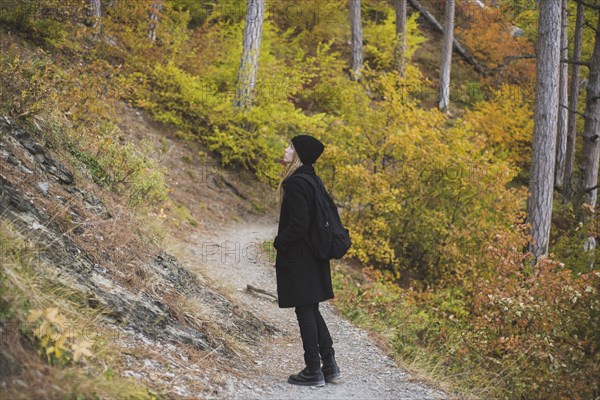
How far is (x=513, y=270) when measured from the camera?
8273 mm

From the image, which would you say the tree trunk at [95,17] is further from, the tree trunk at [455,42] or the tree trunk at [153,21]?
the tree trunk at [455,42]

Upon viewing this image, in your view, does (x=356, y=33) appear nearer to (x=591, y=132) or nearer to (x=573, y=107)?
(x=573, y=107)

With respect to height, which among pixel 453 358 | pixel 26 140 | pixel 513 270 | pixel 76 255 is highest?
pixel 26 140

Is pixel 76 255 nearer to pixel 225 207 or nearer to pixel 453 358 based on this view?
pixel 453 358

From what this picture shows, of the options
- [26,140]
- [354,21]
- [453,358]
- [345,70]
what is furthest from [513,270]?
[345,70]

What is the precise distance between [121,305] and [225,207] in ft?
26.9

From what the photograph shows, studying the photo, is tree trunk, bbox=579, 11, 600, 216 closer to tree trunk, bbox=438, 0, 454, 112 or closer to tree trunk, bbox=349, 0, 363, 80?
tree trunk, bbox=438, 0, 454, 112

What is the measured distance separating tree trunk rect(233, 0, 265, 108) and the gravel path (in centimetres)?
461

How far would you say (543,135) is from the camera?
10.5 metres

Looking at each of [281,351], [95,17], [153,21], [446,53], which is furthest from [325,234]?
[446,53]

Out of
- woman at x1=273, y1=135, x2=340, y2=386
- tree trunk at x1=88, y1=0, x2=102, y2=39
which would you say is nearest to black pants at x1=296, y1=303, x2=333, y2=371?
woman at x1=273, y1=135, x2=340, y2=386

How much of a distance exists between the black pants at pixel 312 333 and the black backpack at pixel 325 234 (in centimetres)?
46

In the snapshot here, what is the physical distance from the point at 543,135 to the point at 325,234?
24.3ft

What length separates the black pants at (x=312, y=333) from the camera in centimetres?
471
